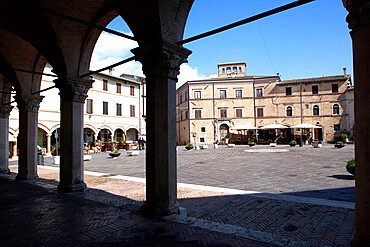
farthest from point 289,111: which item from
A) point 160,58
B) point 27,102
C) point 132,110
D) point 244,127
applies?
point 160,58

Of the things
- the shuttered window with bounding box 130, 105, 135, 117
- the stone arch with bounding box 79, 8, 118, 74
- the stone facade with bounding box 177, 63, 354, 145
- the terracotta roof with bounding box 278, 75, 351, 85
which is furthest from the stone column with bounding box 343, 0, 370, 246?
the terracotta roof with bounding box 278, 75, 351, 85

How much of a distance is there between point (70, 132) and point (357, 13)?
6.73m

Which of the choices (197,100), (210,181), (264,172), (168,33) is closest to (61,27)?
(168,33)

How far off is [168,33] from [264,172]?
8.25 metres

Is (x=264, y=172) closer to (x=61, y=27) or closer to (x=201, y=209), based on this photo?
(x=201, y=209)

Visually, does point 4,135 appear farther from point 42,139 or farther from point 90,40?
point 42,139

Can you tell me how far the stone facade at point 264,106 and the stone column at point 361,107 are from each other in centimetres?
3379

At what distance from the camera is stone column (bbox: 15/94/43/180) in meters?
8.59

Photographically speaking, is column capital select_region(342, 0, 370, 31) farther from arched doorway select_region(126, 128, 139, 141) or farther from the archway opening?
the archway opening

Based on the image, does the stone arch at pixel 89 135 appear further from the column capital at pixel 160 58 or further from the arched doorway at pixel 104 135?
the column capital at pixel 160 58

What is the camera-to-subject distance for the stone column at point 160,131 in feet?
14.4

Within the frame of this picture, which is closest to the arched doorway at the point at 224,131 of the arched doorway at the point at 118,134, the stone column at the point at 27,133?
the arched doorway at the point at 118,134

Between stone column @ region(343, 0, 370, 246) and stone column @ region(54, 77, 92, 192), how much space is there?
6.47 metres

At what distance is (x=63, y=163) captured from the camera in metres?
6.67
